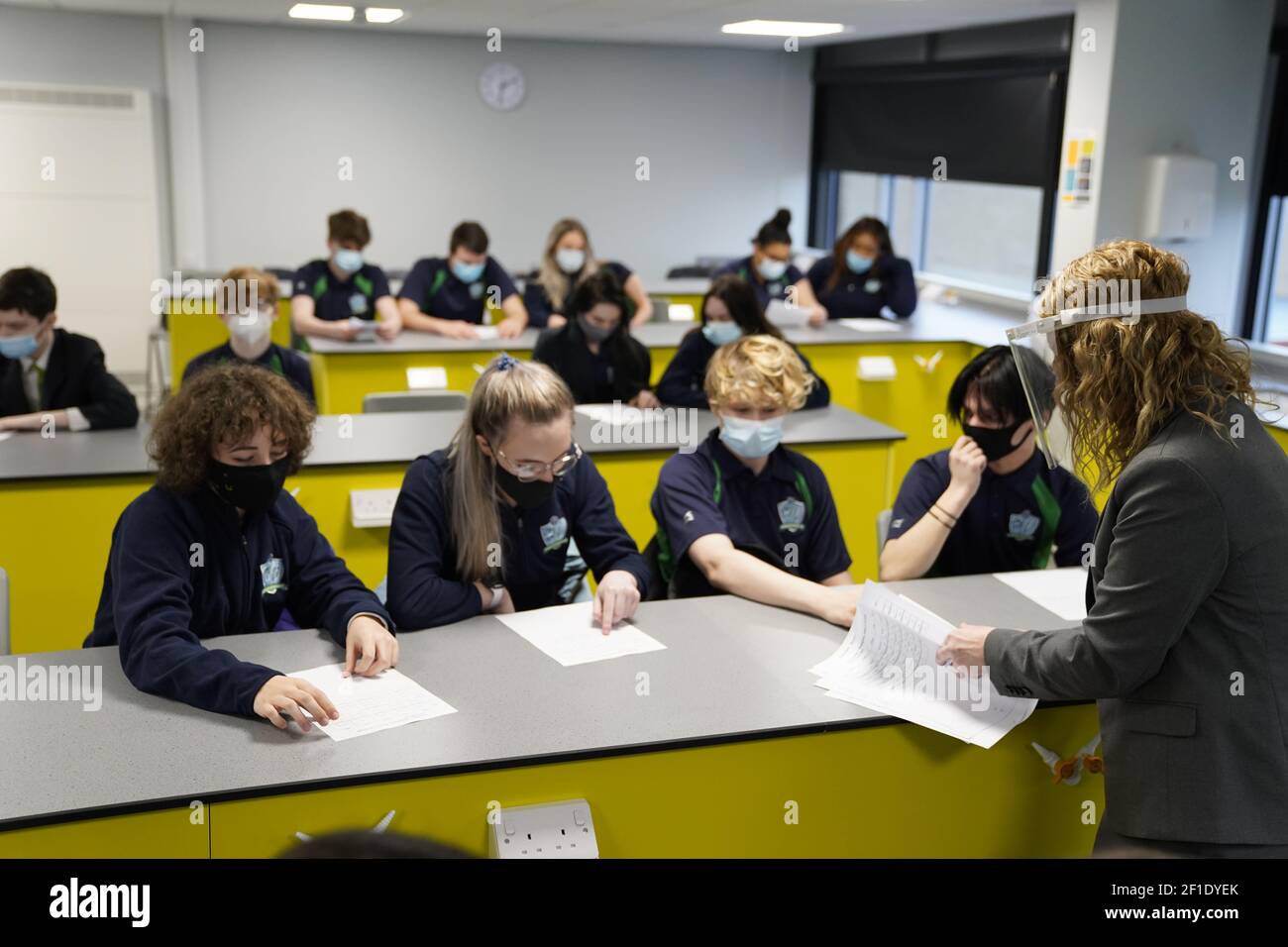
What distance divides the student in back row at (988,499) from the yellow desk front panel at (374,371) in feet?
9.50

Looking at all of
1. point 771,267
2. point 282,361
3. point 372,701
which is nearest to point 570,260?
point 771,267

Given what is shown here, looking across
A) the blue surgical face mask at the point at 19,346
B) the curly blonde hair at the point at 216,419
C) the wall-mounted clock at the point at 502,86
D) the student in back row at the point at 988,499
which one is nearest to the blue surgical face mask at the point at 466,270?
the blue surgical face mask at the point at 19,346

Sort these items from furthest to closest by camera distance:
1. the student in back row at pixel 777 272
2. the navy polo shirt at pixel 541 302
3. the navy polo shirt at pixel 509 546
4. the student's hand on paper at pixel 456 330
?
the student in back row at pixel 777 272 < the navy polo shirt at pixel 541 302 < the student's hand on paper at pixel 456 330 < the navy polo shirt at pixel 509 546

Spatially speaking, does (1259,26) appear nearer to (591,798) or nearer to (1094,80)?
(1094,80)

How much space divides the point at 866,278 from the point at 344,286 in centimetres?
285

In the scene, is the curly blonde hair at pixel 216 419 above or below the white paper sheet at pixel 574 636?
above

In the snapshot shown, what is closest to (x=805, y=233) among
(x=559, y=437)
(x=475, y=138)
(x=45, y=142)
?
(x=475, y=138)

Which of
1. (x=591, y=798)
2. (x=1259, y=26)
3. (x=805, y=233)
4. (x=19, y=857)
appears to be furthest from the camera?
(x=805, y=233)

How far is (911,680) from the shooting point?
2.20 m

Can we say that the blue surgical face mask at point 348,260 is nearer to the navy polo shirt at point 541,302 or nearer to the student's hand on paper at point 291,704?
the navy polo shirt at point 541,302

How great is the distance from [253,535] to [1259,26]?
5.19 metres

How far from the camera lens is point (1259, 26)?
543 centimetres

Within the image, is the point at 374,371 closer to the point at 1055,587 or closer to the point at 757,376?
the point at 757,376

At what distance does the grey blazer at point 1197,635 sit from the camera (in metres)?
1.63
